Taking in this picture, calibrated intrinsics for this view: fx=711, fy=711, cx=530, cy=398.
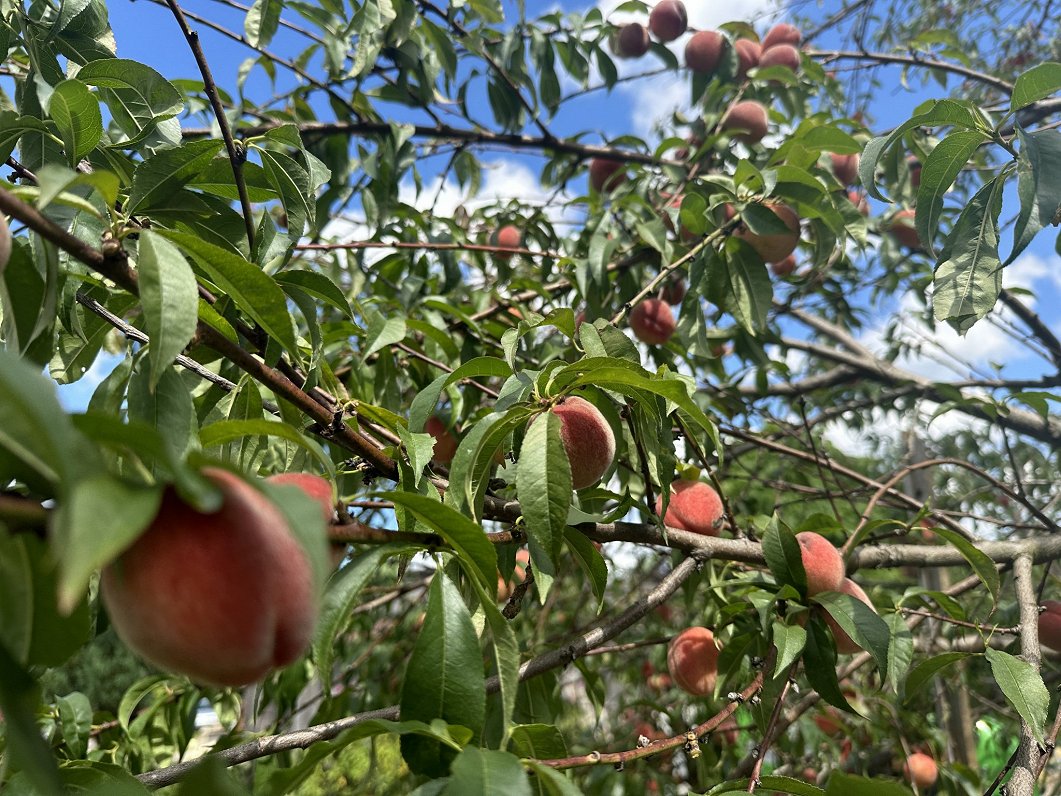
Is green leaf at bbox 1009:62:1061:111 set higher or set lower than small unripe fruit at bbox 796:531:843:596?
higher

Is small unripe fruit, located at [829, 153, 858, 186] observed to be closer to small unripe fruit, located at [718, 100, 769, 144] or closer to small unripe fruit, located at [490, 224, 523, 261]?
small unripe fruit, located at [718, 100, 769, 144]

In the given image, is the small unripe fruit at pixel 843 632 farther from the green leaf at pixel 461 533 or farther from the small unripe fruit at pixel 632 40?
the small unripe fruit at pixel 632 40

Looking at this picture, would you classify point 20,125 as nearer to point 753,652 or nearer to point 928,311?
point 753,652

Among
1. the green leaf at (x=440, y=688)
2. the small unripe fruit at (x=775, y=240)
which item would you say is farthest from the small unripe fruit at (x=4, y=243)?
the small unripe fruit at (x=775, y=240)

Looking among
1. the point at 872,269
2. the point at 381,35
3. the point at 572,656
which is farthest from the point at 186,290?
the point at 872,269

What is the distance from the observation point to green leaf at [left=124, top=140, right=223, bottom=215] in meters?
0.59

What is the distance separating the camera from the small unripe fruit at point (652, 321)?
1.40m

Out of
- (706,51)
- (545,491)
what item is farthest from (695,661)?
(706,51)

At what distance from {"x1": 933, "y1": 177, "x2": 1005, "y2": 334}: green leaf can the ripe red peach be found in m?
0.83

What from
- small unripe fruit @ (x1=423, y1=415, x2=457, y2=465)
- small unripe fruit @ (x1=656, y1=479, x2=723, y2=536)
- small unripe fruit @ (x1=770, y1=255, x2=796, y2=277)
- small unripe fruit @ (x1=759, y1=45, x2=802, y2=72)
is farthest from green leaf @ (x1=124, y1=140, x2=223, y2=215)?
small unripe fruit @ (x1=759, y1=45, x2=802, y2=72)

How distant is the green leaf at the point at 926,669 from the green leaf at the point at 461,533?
0.64m

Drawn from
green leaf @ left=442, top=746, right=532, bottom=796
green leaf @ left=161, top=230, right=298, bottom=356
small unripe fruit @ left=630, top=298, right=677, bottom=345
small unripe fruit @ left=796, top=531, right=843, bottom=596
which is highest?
small unripe fruit @ left=630, top=298, right=677, bottom=345

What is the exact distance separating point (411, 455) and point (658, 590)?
1.24 feet

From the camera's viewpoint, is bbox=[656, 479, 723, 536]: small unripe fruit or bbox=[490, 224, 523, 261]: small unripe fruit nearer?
bbox=[656, 479, 723, 536]: small unripe fruit
